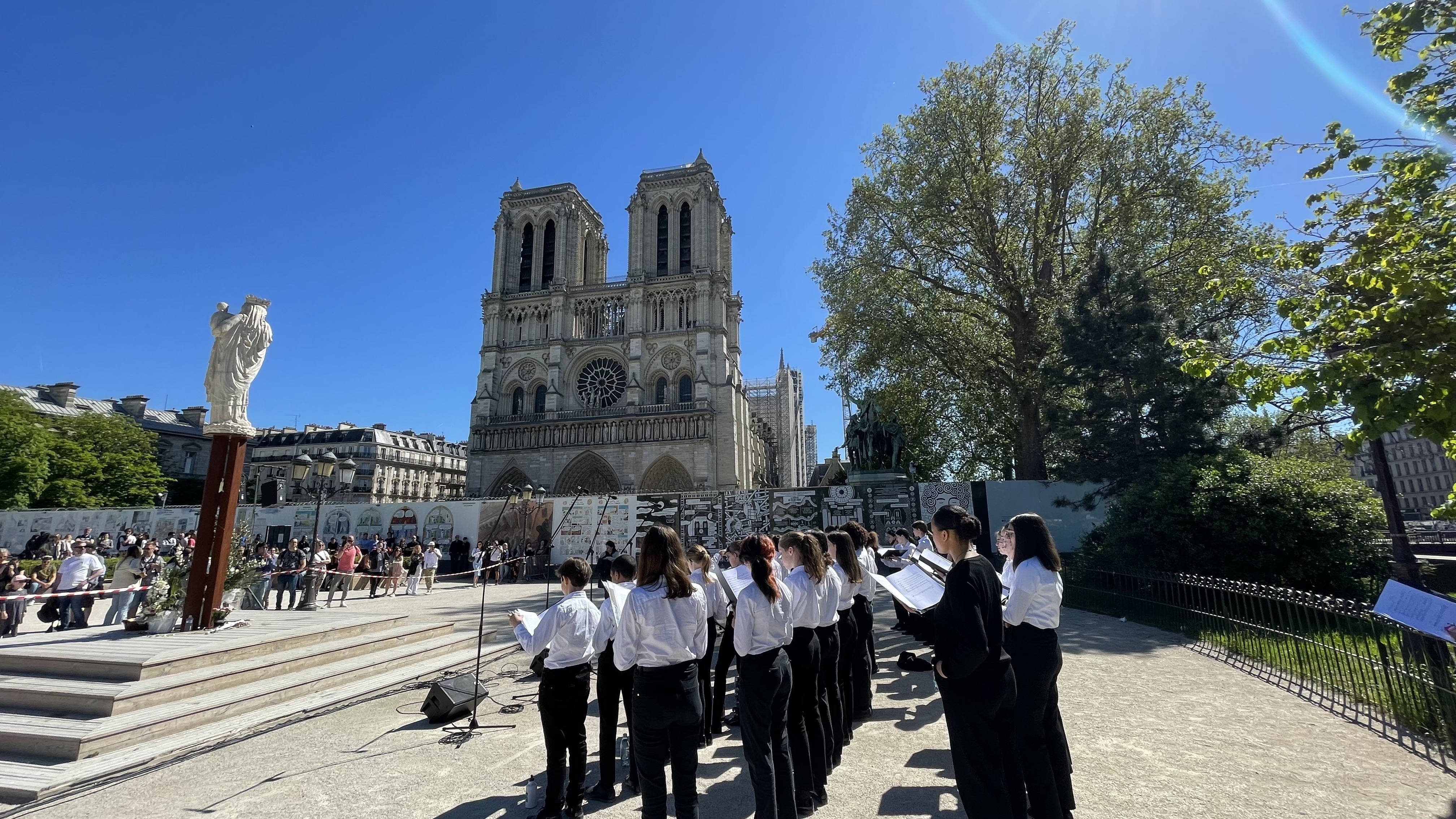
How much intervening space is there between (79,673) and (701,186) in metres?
39.4

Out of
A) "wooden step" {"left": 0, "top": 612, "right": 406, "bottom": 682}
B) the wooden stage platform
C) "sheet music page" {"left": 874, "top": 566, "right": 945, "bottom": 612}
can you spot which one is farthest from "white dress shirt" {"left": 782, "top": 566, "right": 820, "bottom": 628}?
"wooden step" {"left": 0, "top": 612, "right": 406, "bottom": 682}

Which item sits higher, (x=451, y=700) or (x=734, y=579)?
(x=734, y=579)

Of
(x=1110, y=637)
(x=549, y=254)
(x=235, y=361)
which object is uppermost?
(x=549, y=254)

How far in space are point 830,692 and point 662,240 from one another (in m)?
40.6

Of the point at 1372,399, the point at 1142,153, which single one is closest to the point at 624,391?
the point at 1142,153

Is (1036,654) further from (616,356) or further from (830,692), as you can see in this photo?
(616,356)

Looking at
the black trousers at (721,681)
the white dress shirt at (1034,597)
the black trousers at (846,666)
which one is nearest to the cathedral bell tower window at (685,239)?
the black trousers at (721,681)

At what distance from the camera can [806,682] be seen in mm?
3650

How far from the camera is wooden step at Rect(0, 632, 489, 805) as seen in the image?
155 inches

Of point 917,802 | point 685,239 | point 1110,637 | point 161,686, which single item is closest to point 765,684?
point 917,802

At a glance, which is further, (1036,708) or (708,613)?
(708,613)

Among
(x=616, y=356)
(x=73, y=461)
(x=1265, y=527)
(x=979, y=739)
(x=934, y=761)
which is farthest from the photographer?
(x=616, y=356)

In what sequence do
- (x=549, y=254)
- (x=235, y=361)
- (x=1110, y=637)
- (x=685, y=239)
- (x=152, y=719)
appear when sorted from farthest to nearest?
(x=549, y=254) < (x=685, y=239) < (x=1110, y=637) < (x=235, y=361) < (x=152, y=719)

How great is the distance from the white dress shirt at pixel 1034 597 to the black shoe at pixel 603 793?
103 inches
